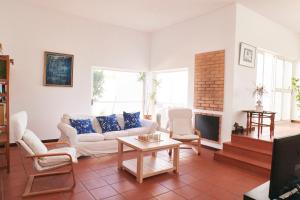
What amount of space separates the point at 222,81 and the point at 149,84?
281cm

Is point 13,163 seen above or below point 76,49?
below

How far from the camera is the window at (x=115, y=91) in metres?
6.02

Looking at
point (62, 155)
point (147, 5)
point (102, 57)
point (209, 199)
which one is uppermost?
point (147, 5)

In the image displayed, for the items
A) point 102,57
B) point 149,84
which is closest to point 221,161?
point 149,84

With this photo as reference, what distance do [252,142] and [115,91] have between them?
4.03m

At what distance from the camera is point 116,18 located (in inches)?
217

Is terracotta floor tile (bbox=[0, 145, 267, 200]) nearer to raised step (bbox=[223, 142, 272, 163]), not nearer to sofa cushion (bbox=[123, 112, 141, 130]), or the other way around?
raised step (bbox=[223, 142, 272, 163])

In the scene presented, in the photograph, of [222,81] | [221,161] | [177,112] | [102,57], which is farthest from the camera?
[102,57]

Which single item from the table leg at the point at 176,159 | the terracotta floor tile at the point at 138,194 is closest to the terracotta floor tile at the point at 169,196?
the terracotta floor tile at the point at 138,194

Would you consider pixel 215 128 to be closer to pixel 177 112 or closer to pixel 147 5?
pixel 177 112

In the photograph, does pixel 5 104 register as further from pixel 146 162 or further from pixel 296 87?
pixel 296 87

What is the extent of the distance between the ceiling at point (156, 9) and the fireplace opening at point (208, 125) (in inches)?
98.5

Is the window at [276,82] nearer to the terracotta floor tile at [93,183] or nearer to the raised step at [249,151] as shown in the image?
the raised step at [249,151]

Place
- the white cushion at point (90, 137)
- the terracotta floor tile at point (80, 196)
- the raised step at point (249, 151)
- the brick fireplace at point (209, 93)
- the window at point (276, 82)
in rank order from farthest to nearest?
1. the window at point (276, 82)
2. the brick fireplace at point (209, 93)
3. the white cushion at point (90, 137)
4. the raised step at point (249, 151)
5. the terracotta floor tile at point (80, 196)
